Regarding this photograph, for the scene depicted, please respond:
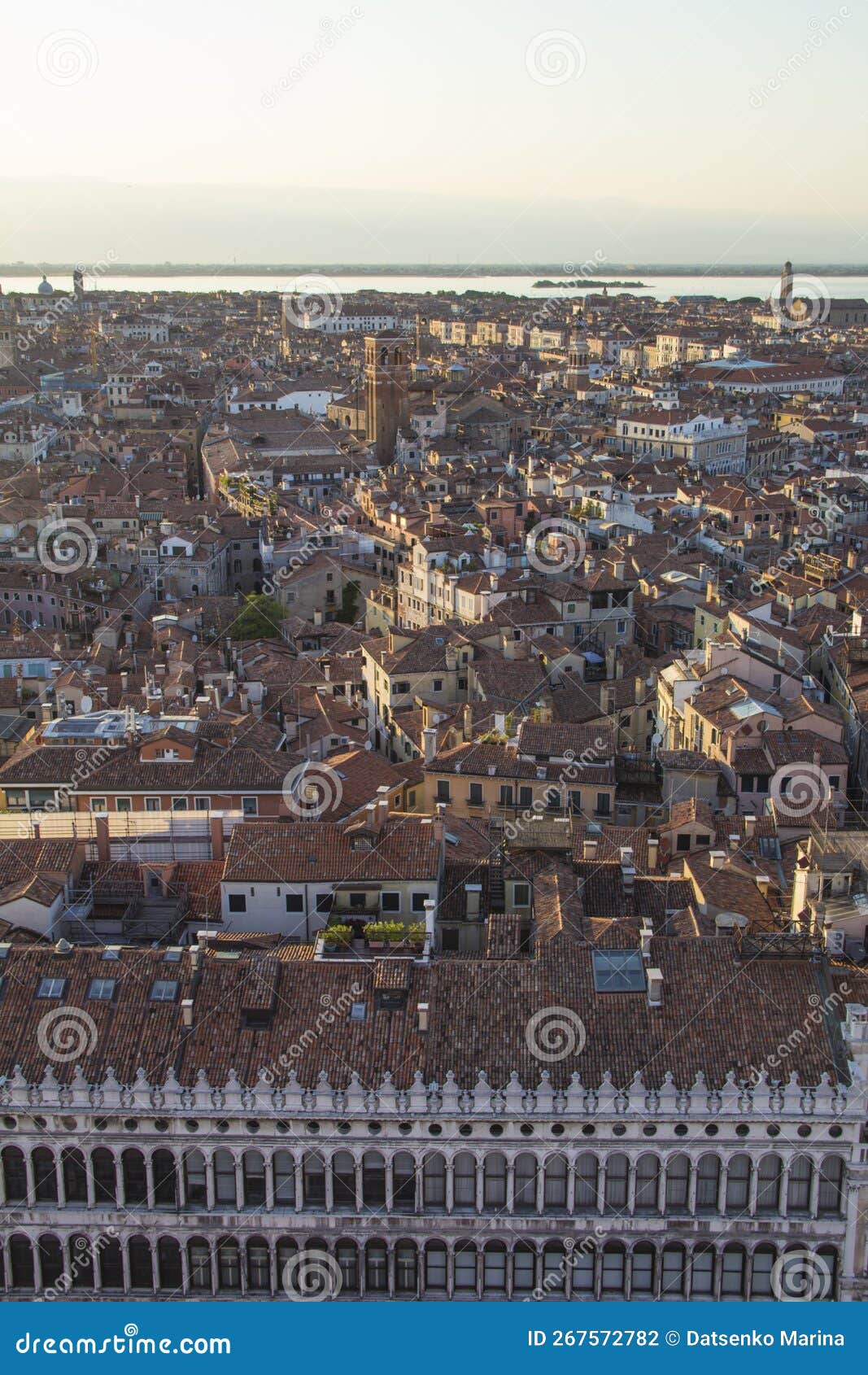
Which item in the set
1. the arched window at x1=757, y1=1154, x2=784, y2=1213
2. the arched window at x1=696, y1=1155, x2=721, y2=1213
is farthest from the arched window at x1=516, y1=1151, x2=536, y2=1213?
the arched window at x1=757, y1=1154, x2=784, y2=1213

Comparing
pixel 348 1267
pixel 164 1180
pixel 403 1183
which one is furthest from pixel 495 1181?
pixel 164 1180

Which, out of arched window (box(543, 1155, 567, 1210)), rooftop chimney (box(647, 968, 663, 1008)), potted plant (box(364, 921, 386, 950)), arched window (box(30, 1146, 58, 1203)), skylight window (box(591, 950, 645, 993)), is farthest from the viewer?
potted plant (box(364, 921, 386, 950))

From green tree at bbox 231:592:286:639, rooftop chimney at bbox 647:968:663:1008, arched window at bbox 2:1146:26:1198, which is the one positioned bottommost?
arched window at bbox 2:1146:26:1198

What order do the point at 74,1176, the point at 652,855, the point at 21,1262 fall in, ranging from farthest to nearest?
the point at 652,855 < the point at 21,1262 < the point at 74,1176

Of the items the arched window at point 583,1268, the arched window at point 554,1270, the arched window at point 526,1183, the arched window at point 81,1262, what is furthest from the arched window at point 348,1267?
the arched window at point 81,1262

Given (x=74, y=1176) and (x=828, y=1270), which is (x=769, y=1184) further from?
(x=74, y=1176)

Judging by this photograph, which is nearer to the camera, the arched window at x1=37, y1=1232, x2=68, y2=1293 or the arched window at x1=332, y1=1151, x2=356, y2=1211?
the arched window at x1=332, y1=1151, x2=356, y2=1211

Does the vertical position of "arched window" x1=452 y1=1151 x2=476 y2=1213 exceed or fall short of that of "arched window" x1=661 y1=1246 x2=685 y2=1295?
it exceeds it

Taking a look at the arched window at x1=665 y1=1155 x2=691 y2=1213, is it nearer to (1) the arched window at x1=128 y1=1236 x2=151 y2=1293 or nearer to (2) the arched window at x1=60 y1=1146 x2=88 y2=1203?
(1) the arched window at x1=128 y1=1236 x2=151 y2=1293
